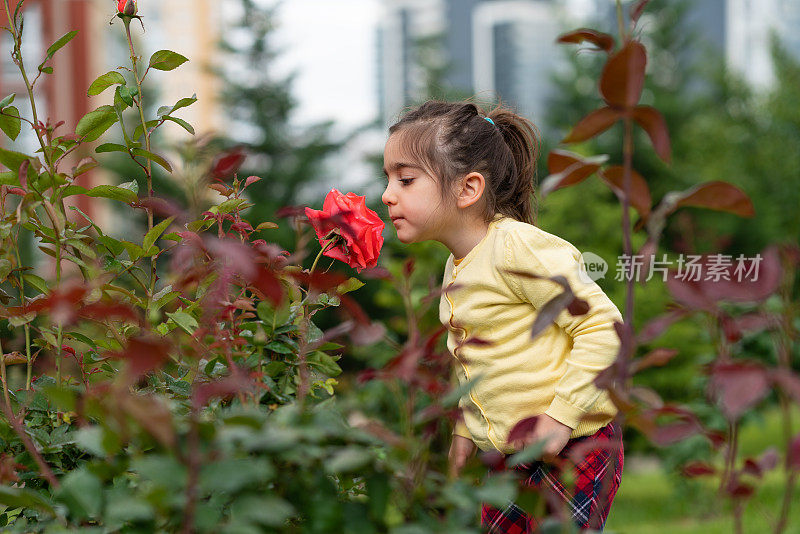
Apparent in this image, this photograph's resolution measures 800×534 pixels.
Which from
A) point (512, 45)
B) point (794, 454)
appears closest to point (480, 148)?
point (794, 454)

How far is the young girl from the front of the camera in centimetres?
134

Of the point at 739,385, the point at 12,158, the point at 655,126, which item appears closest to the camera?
the point at 739,385

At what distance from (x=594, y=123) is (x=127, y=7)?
2.82 ft

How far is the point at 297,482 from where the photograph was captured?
Result: 2.48ft

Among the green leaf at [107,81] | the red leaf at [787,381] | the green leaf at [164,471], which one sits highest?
the green leaf at [107,81]

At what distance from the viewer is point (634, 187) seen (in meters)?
0.73

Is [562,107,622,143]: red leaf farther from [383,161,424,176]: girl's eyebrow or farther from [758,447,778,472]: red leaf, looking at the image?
[383,161,424,176]: girl's eyebrow

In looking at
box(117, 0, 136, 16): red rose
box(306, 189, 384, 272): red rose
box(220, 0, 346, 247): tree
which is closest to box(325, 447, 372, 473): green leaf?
box(306, 189, 384, 272): red rose

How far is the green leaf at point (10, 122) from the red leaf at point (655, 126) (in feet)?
3.01

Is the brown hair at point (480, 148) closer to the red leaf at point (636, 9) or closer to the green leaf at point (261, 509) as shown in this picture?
the red leaf at point (636, 9)

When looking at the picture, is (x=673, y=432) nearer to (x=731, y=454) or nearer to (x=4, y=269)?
(x=731, y=454)

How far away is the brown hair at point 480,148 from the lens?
1.61 m

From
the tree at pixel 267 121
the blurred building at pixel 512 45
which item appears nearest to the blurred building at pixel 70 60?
the tree at pixel 267 121

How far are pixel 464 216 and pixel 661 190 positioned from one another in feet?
26.8
